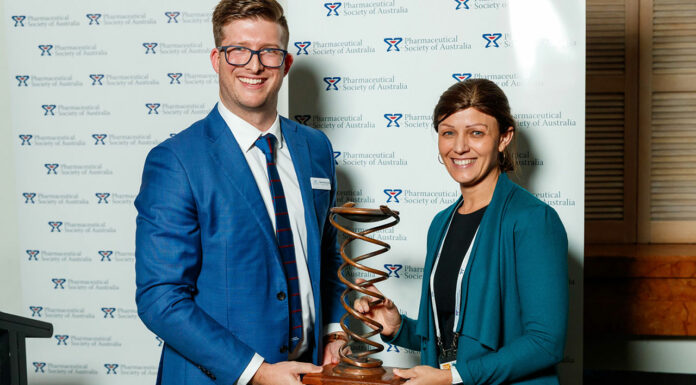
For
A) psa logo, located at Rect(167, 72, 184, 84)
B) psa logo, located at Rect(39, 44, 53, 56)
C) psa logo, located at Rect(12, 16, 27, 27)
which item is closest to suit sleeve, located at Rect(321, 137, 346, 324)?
psa logo, located at Rect(167, 72, 184, 84)

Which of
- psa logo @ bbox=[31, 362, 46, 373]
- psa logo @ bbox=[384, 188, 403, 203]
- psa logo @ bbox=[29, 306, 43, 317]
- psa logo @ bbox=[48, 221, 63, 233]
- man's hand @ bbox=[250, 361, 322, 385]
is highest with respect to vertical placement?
psa logo @ bbox=[384, 188, 403, 203]

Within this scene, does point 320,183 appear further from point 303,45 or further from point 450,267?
point 303,45

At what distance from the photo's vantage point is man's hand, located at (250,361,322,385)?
1.94 m

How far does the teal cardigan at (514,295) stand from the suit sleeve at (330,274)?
0.60m

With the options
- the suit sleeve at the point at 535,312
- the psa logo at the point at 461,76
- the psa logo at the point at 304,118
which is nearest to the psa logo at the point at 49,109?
the psa logo at the point at 304,118

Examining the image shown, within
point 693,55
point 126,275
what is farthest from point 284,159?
Result: point 693,55

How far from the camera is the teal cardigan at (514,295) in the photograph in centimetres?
189

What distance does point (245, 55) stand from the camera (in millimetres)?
2221

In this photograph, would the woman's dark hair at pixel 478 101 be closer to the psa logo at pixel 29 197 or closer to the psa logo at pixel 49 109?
the psa logo at pixel 49 109

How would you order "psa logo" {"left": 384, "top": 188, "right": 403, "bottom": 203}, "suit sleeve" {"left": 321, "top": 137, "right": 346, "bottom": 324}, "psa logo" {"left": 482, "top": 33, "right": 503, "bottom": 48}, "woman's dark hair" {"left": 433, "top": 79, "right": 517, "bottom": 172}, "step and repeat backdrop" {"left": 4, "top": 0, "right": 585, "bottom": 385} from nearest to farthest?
"woman's dark hair" {"left": 433, "top": 79, "right": 517, "bottom": 172}, "suit sleeve" {"left": 321, "top": 137, "right": 346, "bottom": 324}, "psa logo" {"left": 482, "top": 33, "right": 503, "bottom": 48}, "psa logo" {"left": 384, "top": 188, "right": 403, "bottom": 203}, "step and repeat backdrop" {"left": 4, "top": 0, "right": 585, "bottom": 385}

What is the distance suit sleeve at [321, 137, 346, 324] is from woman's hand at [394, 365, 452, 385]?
2.13 feet

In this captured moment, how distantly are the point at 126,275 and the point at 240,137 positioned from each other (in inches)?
74.5

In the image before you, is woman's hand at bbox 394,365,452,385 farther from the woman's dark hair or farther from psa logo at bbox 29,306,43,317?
psa logo at bbox 29,306,43,317

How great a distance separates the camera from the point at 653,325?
4445 millimetres
